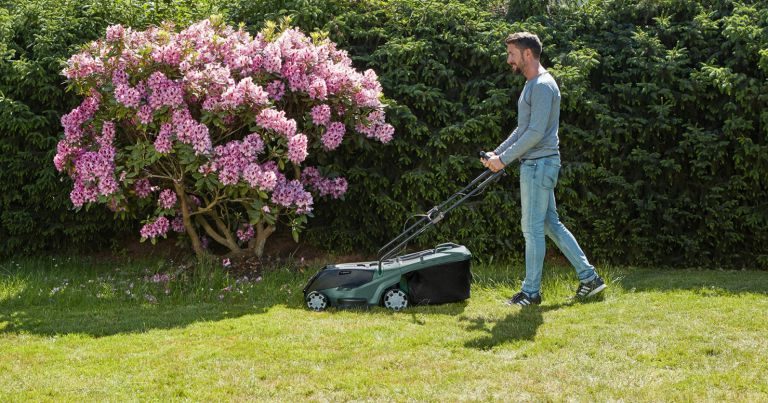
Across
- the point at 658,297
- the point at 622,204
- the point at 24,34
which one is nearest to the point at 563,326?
the point at 658,297

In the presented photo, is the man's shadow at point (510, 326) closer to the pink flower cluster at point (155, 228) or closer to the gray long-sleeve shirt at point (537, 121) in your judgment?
the gray long-sleeve shirt at point (537, 121)

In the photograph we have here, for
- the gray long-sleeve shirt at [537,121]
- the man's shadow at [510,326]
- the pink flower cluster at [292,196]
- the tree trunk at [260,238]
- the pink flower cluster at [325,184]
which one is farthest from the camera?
the tree trunk at [260,238]

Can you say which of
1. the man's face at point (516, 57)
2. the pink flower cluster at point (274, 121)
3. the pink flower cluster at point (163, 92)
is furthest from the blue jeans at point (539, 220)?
the pink flower cluster at point (163, 92)

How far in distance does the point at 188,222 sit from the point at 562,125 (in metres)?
3.37

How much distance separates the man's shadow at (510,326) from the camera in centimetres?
497

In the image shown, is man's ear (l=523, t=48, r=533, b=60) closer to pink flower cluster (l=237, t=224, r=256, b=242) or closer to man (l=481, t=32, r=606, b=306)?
man (l=481, t=32, r=606, b=306)

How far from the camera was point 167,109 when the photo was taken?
6.55m

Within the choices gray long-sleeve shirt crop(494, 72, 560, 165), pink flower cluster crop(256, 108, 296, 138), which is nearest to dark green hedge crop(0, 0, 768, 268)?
pink flower cluster crop(256, 108, 296, 138)

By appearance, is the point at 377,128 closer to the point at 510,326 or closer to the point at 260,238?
the point at 260,238

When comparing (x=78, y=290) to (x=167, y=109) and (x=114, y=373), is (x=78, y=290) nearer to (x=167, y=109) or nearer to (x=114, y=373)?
(x=167, y=109)

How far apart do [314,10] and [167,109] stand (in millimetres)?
1966

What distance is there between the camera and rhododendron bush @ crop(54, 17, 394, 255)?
655 centimetres

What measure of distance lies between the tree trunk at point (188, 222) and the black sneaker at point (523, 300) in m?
2.88

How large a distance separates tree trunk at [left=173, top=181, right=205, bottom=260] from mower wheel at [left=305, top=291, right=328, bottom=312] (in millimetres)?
1706
